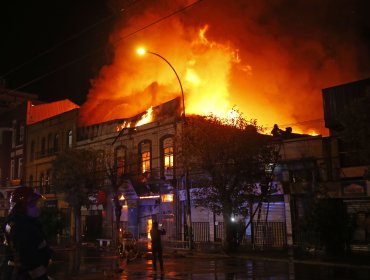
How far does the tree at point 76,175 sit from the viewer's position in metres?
34.8

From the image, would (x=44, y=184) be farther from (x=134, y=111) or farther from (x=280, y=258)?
(x=280, y=258)

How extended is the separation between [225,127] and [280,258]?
712 cm

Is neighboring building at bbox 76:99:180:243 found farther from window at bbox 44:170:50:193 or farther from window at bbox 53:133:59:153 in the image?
window at bbox 44:170:50:193

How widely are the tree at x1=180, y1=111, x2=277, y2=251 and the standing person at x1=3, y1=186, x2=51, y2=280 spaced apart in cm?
1887

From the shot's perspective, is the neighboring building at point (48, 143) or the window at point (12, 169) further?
the window at point (12, 169)

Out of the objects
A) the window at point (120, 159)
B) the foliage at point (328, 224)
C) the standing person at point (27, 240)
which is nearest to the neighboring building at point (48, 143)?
the window at point (120, 159)

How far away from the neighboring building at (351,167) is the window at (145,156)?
46.3 feet

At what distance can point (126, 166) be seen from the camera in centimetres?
3675

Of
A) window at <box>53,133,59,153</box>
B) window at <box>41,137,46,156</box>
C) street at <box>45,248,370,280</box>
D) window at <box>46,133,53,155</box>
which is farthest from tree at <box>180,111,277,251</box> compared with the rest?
window at <box>41,137,46,156</box>

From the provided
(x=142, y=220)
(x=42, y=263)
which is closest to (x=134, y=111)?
(x=142, y=220)

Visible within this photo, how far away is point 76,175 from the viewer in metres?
34.7

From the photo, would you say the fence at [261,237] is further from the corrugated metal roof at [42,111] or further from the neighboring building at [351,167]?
the corrugated metal roof at [42,111]

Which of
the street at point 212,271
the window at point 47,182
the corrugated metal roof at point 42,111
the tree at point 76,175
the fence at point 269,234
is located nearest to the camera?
the street at point 212,271

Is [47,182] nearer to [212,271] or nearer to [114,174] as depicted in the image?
[114,174]
